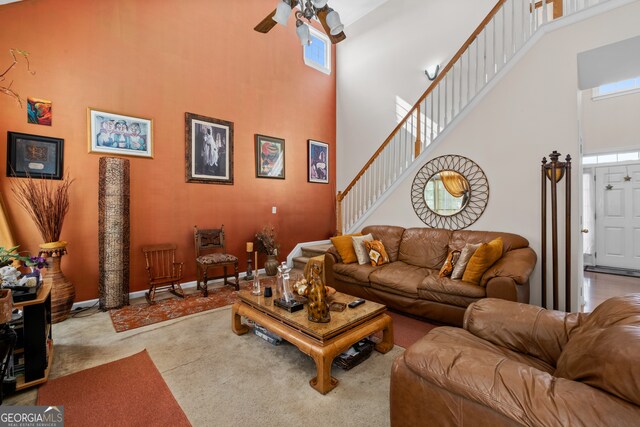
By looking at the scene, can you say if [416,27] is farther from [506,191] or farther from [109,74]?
[109,74]

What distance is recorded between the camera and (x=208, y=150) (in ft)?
14.9

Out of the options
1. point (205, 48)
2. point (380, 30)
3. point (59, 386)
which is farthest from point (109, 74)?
point (380, 30)

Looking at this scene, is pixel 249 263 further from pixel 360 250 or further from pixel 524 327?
pixel 524 327

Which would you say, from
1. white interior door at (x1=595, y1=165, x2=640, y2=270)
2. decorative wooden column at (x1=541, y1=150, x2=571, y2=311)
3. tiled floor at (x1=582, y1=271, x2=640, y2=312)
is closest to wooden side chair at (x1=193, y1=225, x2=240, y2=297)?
decorative wooden column at (x1=541, y1=150, x2=571, y2=311)

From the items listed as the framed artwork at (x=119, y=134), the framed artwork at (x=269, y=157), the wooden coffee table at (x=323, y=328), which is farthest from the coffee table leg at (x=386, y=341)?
the framed artwork at (x=119, y=134)

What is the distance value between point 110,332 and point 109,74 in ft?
10.2

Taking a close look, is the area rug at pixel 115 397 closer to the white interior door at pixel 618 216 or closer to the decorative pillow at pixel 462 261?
the decorative pillow at pixel 462 261

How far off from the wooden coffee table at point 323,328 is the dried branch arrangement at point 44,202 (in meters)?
2.23

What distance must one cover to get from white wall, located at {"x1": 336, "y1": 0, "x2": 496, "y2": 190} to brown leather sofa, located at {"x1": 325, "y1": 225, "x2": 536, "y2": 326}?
2.72m

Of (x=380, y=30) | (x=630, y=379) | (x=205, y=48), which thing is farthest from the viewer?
(x=380, y=30)

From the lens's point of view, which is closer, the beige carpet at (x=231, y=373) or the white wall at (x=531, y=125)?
the beige carpet at (x=231, y=373)

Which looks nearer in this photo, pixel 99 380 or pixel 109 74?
pixel 99 380

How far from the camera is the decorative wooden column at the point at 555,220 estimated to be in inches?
120

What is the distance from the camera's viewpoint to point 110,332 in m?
2.79
